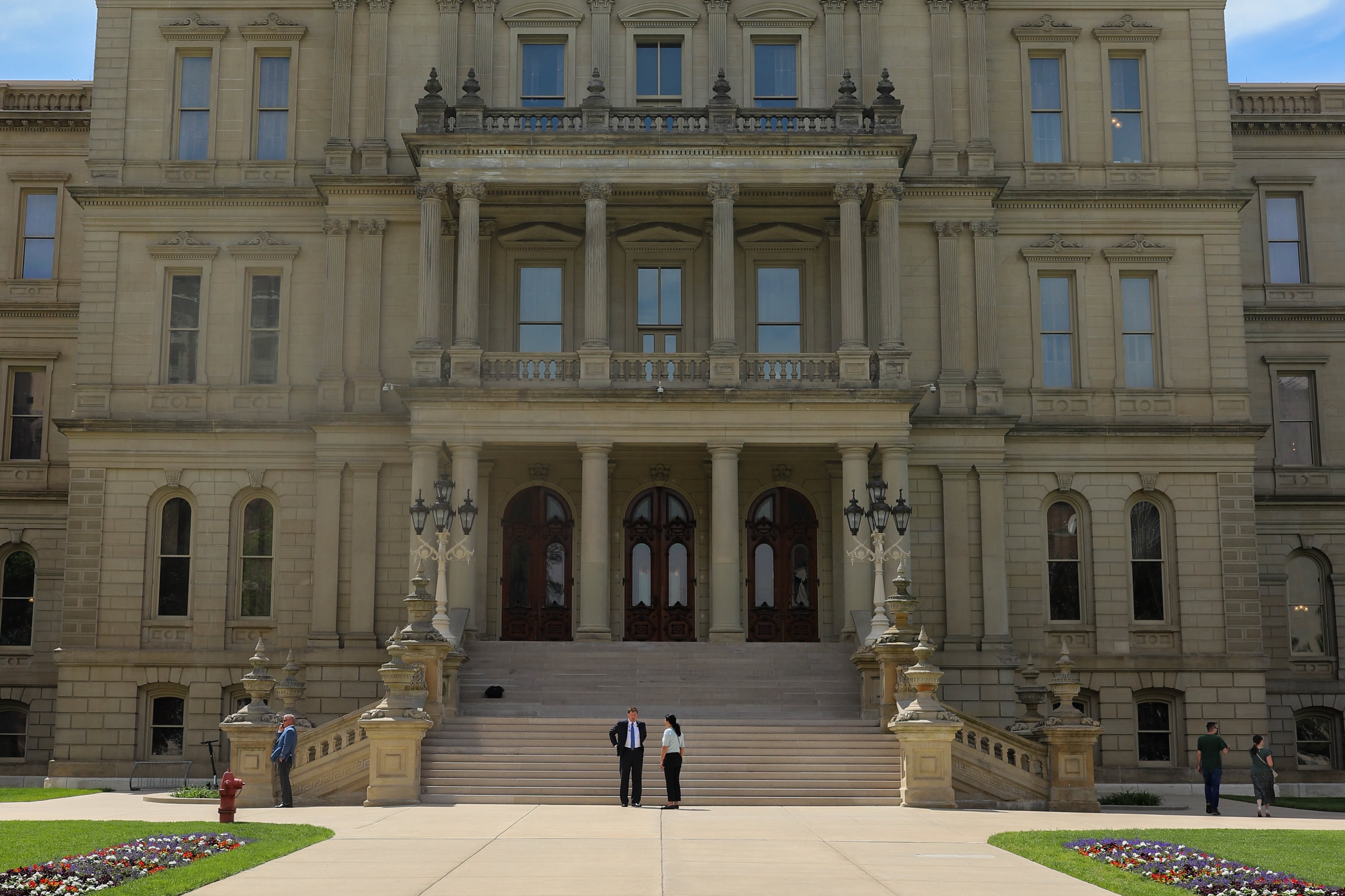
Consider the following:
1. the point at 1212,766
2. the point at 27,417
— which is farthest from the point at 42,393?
the point at 1212,766

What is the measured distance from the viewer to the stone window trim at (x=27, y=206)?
42.1 m

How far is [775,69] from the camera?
38219 mm

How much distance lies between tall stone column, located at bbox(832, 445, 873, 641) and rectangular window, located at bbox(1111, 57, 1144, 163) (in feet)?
39.8

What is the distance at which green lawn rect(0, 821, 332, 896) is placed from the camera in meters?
14.6

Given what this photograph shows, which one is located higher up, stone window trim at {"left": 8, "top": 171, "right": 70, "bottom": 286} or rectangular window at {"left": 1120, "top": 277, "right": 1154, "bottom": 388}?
stone window trim at {"left": 8, "top": 171, "right": 70, "bottom": 286}

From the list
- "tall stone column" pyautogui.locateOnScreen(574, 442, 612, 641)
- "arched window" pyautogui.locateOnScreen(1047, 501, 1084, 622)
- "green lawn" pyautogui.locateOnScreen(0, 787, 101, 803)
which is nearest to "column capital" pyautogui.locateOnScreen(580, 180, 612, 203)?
"tall stone column" pyautogui.locateOnScreen(574, 442, 612, 641)

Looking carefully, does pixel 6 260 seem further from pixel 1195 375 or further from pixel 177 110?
pixel 1195 375

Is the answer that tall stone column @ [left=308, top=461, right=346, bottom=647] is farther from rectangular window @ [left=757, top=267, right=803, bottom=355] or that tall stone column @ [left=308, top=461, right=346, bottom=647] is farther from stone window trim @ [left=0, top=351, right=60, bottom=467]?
rectangular window @ [left=757, top=267, right=803, bottom=355]

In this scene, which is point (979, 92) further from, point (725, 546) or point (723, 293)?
point (725, 546)

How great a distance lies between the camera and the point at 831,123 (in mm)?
35250

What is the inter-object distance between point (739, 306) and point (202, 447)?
47.3 ft

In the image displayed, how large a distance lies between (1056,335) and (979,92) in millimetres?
6777

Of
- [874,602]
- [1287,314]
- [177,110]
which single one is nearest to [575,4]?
[177,110]

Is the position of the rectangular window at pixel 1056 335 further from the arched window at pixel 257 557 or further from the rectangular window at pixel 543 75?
the arched window at pixel 257 557
